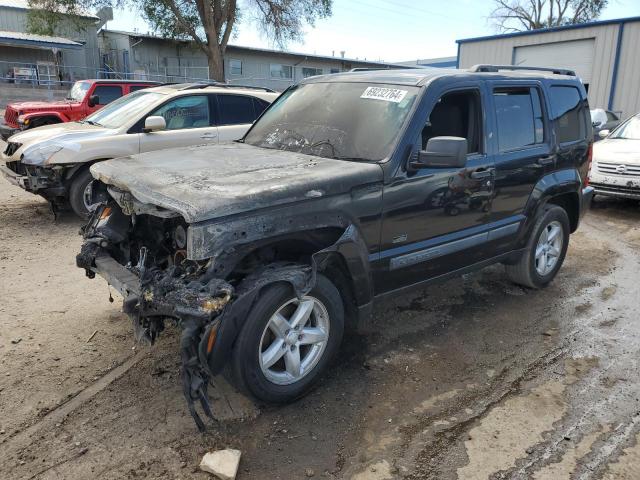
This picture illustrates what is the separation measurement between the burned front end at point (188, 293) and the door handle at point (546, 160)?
109 inches

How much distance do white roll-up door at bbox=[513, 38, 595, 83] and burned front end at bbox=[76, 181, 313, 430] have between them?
1859cm

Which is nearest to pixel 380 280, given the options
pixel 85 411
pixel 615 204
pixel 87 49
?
pixel 85 411

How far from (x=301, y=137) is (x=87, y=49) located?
35.4 metres

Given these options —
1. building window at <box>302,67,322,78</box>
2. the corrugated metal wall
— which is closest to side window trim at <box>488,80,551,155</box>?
the corrugated metal wall

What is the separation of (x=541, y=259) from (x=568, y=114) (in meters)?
1.43

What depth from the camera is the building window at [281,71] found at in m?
37.5

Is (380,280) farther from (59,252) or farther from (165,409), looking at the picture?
(59,252)

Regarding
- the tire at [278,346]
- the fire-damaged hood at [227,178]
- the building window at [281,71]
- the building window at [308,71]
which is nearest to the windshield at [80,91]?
the fire-damaged hood at [227,178]

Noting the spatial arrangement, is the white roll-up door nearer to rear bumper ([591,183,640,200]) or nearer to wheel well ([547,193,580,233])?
rear bumper ([591,183,640,200])

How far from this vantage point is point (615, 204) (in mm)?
9664

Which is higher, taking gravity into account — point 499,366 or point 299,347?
point 299,347

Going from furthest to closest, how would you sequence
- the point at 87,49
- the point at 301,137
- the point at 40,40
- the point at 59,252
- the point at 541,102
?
the point at 87,49 < the point at 40,40 < the point at 59,252 < the point at 541,102 < the point at 301,137

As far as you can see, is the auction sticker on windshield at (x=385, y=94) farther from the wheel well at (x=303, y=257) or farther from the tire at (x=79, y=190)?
the tire at (x=79, y=190)

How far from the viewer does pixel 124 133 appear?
7.14m
